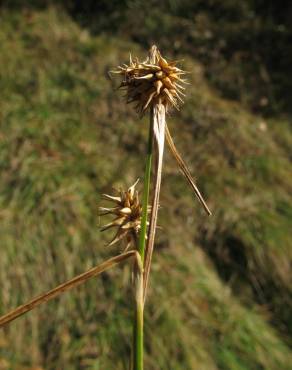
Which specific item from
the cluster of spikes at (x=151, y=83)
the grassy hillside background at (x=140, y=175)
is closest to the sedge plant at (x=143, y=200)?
the cluster of spikes at (x=151, y=83)

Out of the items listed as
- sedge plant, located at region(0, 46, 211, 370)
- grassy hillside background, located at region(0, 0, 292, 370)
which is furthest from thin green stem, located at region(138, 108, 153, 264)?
grassy hillside background, located at region(0, 0, 292, 370)

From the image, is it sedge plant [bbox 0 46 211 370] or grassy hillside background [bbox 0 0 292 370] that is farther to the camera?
grassy hillside background [bbox 0 0 292 370]

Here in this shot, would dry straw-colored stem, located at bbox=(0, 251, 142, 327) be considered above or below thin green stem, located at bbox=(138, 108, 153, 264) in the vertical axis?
below

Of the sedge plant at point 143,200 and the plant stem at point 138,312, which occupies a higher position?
the sedge plant at point 143,200

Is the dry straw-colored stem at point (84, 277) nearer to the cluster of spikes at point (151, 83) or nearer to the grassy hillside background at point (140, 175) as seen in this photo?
the cluster of spikes at point (151, 83)

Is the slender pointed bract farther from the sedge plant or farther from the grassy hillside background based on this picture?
the grassy hillside background

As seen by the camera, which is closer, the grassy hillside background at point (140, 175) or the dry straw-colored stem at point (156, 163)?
the dry straw-colored stem at point (156, 163)
